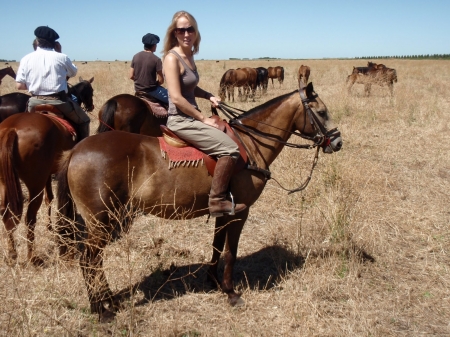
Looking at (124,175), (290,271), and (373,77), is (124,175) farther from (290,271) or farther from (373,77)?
(373,77)

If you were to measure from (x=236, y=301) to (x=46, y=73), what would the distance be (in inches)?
140

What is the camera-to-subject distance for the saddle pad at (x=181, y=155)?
11.3 ft

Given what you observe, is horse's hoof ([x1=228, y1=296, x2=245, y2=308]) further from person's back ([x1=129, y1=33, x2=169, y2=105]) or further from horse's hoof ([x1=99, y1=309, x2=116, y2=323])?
person's back ([x1=129, y1=33, x2=169, y2=105])

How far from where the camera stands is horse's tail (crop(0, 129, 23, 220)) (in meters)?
3.96

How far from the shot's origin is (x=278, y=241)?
4.91 meters

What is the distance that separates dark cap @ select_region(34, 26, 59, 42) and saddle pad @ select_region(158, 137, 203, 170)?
2361 mm

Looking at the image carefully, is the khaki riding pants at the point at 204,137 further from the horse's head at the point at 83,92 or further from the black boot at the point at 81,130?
the horse's head at the point at 83,92

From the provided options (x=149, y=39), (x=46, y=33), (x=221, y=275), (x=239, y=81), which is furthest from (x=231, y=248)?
(x=239, y=81)

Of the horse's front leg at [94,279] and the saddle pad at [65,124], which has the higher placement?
the saddle pad at [65,124]

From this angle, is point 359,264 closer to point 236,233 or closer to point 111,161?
point 236,233

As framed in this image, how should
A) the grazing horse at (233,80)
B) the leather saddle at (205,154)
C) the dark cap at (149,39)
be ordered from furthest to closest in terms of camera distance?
the grazing horse at (233,80) → the dark cap at (149,39) → the leather saddle at (205,154)

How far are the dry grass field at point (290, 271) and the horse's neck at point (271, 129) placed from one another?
3.94 feet

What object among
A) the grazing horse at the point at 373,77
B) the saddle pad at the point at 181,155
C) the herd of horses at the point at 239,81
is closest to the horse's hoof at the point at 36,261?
the saddle pad at the point at 181,155

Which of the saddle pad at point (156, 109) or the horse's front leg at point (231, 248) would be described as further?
the saddle pad at point (156, 109)
